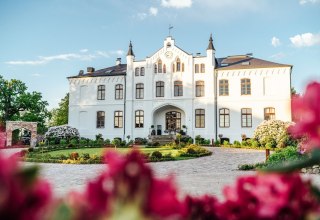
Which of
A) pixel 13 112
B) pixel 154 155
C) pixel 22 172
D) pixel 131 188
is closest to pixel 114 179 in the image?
pixel 131 188

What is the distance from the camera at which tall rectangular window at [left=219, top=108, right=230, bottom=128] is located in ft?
103

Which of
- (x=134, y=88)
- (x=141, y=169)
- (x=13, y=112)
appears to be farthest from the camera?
(x=13, y=112)

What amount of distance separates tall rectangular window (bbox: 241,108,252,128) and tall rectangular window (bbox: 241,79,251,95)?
65.3 inches

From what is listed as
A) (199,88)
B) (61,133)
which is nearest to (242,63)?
(199,88)

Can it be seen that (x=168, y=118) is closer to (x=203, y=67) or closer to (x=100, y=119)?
(x=203, y=67)

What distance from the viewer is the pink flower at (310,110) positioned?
764 mm

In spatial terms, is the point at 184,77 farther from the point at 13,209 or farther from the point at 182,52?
the point at 13,209

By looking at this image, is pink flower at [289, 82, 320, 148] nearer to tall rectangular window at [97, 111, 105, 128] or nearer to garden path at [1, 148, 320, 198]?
garden path at [1, 148, 320, 198]

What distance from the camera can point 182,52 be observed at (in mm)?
32844

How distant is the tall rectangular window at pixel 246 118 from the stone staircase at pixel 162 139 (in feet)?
22.0

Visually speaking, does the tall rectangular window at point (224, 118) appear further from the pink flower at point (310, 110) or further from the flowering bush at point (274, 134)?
the pink flower at point (310, 110)

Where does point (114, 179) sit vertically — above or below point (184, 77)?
below

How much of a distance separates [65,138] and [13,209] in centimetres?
3304

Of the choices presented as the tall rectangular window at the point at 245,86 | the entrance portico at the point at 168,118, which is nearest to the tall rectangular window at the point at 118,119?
the entrance portico at the point at 168,118
